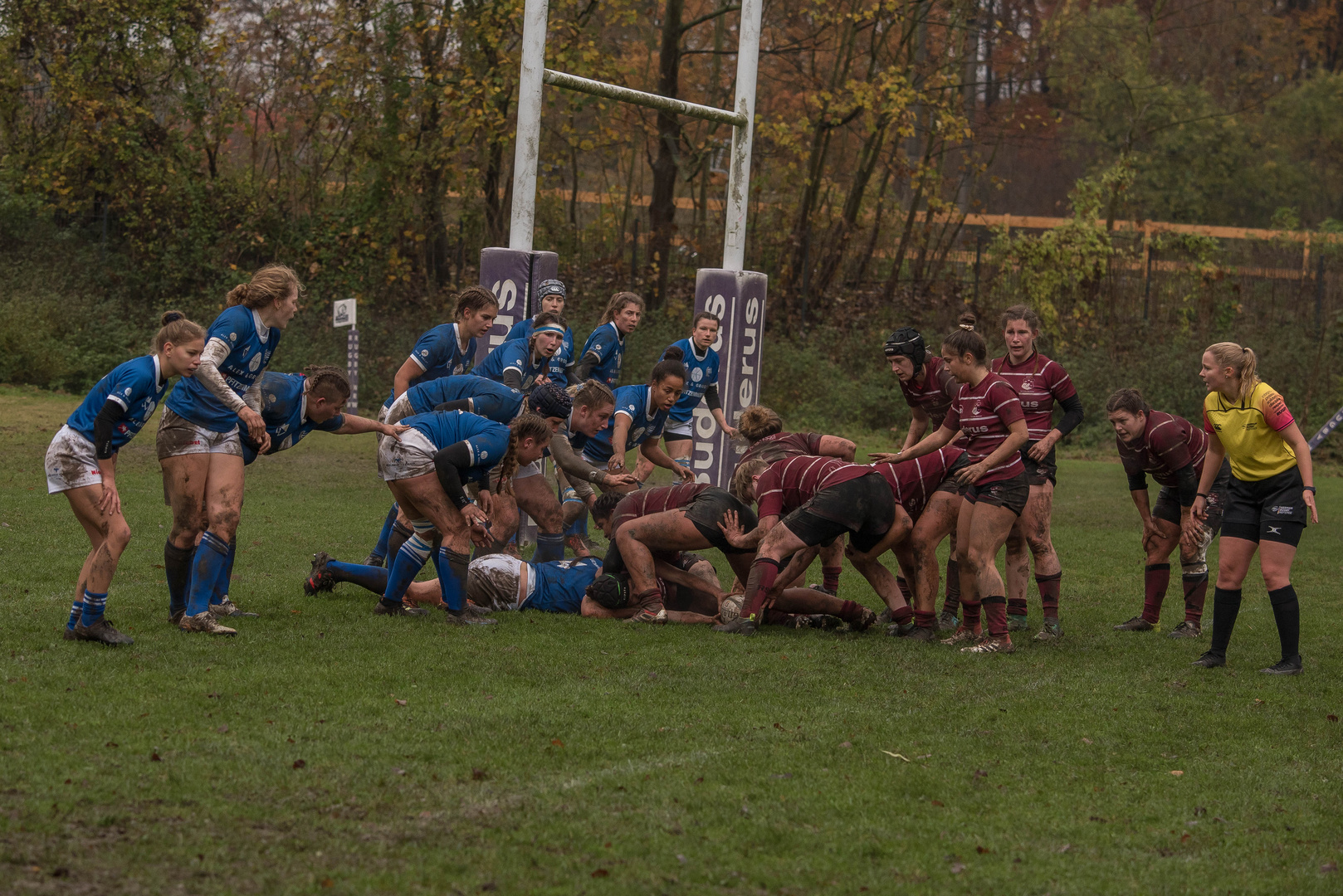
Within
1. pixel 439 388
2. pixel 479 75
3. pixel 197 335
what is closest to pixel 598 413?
pixel 439 388

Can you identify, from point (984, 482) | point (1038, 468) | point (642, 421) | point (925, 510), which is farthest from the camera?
point (642, 421)

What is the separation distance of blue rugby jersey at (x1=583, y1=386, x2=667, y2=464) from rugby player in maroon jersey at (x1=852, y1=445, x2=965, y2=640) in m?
2.25

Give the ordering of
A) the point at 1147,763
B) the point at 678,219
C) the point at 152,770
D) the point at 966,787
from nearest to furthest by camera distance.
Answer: the point at 152,770
the point at 966,787
the point at 1147,763
the point at 678,219

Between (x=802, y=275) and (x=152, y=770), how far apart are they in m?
20.6

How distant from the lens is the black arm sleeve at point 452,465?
23.1 ft

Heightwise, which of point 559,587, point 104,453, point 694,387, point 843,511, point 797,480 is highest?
point 694,387

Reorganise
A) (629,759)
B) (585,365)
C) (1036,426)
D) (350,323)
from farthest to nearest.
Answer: (350,323)
(585,365)
(1036,426)
(629,759)

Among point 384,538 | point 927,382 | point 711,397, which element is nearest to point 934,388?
point 927,382

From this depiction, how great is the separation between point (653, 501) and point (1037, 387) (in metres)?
2.50

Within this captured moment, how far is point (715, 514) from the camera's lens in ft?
25.1

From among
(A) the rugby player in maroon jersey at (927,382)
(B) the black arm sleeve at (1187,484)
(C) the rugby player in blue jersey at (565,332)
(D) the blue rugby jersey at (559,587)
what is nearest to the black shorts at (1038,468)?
(A) the rugby player in maroon jersey at (927,382)

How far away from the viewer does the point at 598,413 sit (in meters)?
8.40

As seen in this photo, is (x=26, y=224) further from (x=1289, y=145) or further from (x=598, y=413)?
(x=1289, y=145)

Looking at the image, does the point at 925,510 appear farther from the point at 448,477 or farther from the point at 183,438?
the point at 183,438
